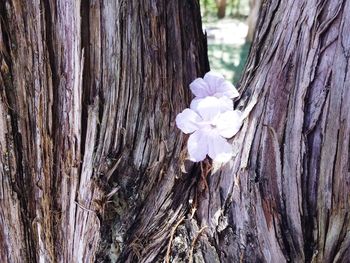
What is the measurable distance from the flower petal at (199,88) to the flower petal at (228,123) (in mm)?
91

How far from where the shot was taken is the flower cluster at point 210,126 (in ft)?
4.17

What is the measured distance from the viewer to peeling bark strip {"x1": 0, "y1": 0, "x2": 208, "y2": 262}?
132cm

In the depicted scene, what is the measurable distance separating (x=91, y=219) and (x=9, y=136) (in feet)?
0.96

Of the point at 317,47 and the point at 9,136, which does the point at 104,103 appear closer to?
the point at 9,136

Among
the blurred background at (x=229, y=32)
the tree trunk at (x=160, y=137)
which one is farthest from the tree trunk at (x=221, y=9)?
the tree trunk at (x=160, y=137)

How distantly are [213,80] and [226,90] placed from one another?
0.04 meters

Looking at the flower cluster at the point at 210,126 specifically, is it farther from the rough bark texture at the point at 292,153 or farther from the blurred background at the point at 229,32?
the blurred background at the point at 229,32

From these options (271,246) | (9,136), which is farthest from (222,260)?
(9,136)

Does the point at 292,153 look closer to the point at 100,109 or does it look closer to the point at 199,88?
the point at 199,88

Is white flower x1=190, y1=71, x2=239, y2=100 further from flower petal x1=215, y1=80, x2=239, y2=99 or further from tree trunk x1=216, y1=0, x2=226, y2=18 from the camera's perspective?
tree trunk x1=216, y1=0, x2=226, y2=18

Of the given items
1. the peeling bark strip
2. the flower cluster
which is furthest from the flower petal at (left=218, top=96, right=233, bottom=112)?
the peeling bark strip

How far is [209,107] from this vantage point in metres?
1.28

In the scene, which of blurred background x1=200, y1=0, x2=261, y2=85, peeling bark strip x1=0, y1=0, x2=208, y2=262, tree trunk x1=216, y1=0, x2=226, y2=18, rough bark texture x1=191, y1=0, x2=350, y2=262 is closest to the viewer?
rough bark texture x1=191, y1=0, x2=350, y2=262

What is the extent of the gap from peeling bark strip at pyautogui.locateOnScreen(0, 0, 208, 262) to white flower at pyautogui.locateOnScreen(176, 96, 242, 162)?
0.09 m
